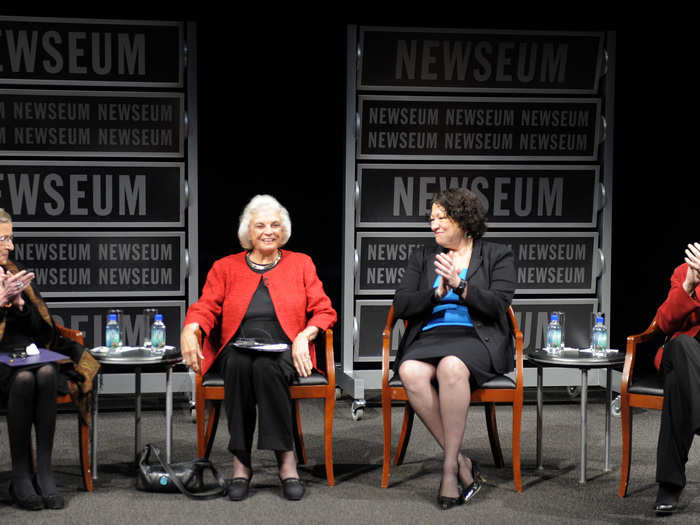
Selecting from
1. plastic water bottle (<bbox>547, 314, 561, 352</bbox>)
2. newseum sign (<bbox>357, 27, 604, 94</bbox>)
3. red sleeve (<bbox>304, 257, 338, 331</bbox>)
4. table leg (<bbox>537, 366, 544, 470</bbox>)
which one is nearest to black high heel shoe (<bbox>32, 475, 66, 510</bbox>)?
red sleeve (<bbox>304, 257, 338, 331</bbox>)

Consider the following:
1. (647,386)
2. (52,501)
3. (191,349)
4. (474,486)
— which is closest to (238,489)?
(191,349)

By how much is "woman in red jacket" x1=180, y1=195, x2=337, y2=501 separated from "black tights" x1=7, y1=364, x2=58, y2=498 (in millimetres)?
589

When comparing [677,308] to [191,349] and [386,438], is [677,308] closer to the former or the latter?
[386,438]

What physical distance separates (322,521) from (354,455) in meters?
1.05

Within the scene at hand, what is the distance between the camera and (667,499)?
362cm

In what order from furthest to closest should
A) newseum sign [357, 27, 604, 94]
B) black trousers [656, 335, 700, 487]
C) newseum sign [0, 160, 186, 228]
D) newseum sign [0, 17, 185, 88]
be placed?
1. newseum sign [357, 27, 604, 94]
2. newseum sign [0, 160, 186, 228]
3. newseum sign [0, 17, 185, 88]
4. black trousers [656, 335, 700, 487]

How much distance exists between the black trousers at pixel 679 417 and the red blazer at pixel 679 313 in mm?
204

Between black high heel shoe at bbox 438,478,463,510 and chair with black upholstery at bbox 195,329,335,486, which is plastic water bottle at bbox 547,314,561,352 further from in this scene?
chair with black upholstery at bbox 195,329,335,486

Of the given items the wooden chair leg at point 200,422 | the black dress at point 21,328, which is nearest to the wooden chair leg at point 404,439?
the wooden chair leg at point 200,422

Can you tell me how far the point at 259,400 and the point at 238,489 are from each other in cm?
38

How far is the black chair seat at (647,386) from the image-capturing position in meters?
3.83

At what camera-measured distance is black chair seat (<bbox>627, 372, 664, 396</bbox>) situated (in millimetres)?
3832

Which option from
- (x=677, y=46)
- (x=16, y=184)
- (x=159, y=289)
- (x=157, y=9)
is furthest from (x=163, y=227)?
(x=677, y=46)

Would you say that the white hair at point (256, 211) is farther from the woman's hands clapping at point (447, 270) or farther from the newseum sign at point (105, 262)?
the newseum sign at point (105, 262)
